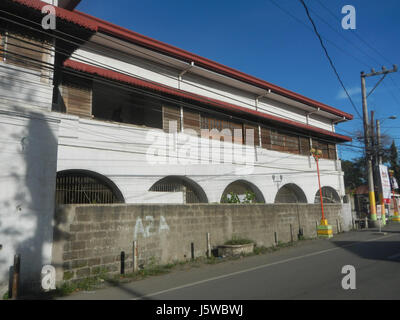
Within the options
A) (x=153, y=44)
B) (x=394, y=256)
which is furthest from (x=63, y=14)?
(x=394, y=256)

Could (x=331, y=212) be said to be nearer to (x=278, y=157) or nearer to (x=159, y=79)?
(x=278, y=157)

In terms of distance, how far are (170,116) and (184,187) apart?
3.08 metres

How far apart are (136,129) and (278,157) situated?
9.13 meters

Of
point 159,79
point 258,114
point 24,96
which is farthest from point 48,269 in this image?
point 258,114

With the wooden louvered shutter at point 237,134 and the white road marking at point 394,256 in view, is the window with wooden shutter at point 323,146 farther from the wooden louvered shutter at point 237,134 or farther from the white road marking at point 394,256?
the white road marking at point 394,256

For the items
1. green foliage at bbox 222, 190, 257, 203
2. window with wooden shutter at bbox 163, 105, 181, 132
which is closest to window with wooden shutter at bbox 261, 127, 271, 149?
green foliage at bbox 222, 190, 257, 203

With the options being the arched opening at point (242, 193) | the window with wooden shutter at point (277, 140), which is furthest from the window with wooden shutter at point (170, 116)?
the window with wooden shutter at point (277, 140)

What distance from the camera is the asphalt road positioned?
6270 millimetres

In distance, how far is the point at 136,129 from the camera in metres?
12.5

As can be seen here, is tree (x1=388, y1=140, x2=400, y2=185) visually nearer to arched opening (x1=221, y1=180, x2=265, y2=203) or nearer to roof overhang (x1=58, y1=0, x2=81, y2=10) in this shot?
arched opening (x1=221, y1=180, x2=265, y2=203)

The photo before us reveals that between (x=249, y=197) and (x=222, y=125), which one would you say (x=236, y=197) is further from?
(x=222, y=125)

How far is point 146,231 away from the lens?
10.4 m

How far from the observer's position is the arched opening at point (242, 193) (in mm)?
15233

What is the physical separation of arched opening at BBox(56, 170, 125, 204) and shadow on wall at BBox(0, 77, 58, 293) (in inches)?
87.0
